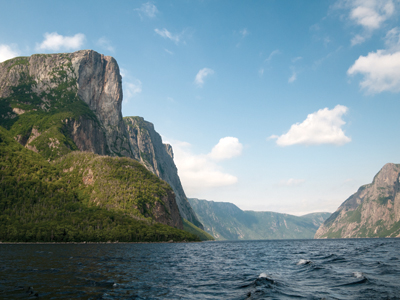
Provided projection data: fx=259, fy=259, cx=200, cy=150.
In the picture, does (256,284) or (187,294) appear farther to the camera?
(256,284)

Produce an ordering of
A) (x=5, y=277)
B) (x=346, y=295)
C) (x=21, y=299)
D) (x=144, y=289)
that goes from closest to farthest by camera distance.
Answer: (x=21, y=299) → (x=346, y=295) → (x=144, y=289) → (x=5, y=277)

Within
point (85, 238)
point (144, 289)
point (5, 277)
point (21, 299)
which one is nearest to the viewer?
point (21, 299)

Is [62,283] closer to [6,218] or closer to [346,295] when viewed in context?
[346,295]

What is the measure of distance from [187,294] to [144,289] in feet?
16.9

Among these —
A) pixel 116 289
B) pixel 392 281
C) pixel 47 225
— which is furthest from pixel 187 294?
pixel 47 225

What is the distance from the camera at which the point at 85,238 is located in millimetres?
194000

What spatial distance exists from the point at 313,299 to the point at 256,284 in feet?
27.2

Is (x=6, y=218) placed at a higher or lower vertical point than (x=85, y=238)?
higher

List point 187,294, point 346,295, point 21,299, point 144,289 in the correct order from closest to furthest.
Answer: point 21,299
point 346,295
point 187,294
point 144,289

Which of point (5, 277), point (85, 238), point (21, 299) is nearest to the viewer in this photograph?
point (21, 299)

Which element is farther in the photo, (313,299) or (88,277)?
(88,277)

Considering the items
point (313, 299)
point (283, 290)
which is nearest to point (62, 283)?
point (283, 290)

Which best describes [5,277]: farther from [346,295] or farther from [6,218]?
[6,218]

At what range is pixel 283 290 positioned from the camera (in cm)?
2595
